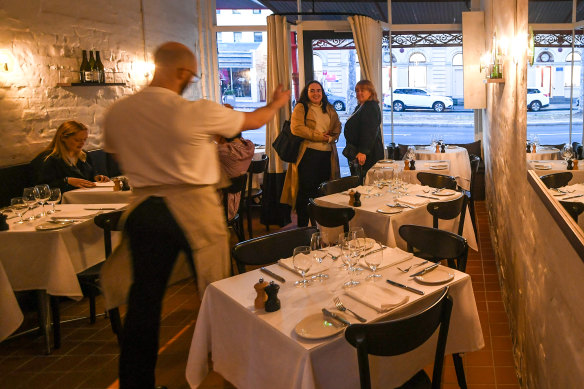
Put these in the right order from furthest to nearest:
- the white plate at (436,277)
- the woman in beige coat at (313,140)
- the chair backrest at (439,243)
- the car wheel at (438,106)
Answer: the car wheel at (438,106) → the woman in beige coat at (313,140) → the chair backrest at (439,243) → the white plate at (436,277)

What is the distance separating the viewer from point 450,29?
8.62 meters

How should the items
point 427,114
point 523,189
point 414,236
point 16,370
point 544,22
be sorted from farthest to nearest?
point 427,114, point 16,370, point 414,236, point 523,189, point 544,22

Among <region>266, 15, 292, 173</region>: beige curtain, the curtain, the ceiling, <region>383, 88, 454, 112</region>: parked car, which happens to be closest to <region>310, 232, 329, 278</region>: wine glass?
the curtain

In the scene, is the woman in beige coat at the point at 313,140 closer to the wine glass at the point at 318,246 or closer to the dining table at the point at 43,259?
the dining table at the point at 43,259

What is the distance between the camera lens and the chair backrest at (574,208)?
1.59 m

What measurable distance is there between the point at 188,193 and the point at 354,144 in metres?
3.66

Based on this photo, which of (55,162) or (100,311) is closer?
(100,311)

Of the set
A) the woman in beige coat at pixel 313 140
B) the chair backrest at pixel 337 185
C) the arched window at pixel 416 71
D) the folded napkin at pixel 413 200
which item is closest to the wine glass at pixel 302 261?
the folded napkin at pixel 413 200

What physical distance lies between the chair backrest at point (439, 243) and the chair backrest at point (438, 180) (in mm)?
1699

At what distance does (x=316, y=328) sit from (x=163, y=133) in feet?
3.47

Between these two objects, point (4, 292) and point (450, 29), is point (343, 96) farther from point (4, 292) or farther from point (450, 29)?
point (4, 292)

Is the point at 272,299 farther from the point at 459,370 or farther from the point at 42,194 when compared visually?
the point at 42,194

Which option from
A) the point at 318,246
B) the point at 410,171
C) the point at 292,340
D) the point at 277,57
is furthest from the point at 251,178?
the point at 292,340

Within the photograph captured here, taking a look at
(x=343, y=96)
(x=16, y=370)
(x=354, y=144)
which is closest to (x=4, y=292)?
(x=16, y=370)
